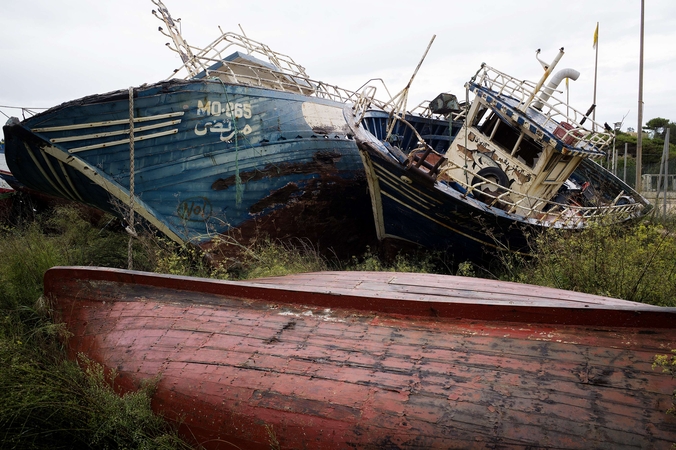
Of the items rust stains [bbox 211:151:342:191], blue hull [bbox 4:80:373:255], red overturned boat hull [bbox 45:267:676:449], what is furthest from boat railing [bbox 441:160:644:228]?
red overturned boat hull [bbox 45:267:676:449]

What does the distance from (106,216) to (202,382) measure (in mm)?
7552

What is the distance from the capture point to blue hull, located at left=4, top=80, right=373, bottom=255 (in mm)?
6516

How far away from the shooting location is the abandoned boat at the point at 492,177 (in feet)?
23.1

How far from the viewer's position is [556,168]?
8922 mm

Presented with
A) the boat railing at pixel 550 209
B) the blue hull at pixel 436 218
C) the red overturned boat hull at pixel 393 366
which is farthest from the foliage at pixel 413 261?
the red overturned boat hull at pixel 393 366

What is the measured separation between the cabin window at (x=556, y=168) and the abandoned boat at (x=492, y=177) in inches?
0.8

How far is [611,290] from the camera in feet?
15.6

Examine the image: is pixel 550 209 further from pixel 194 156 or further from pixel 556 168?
pixel 194 156

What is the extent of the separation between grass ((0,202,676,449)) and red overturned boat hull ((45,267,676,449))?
0.21 metres

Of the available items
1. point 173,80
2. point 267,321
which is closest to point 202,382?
point 267,321

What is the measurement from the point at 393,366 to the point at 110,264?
598cm

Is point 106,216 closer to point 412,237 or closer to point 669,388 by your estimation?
point 412,237

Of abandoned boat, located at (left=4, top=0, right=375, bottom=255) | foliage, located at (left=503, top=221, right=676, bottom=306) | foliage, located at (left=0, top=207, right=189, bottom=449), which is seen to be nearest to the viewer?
foliage, located at (left=0, top=207, right=189, bottom=449)

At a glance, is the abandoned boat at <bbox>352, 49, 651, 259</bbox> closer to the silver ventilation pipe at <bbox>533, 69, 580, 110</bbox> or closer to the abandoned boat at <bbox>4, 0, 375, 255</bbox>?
the silver ventilation pipe at <bbox>533, 69, 580, 110</bbox>
